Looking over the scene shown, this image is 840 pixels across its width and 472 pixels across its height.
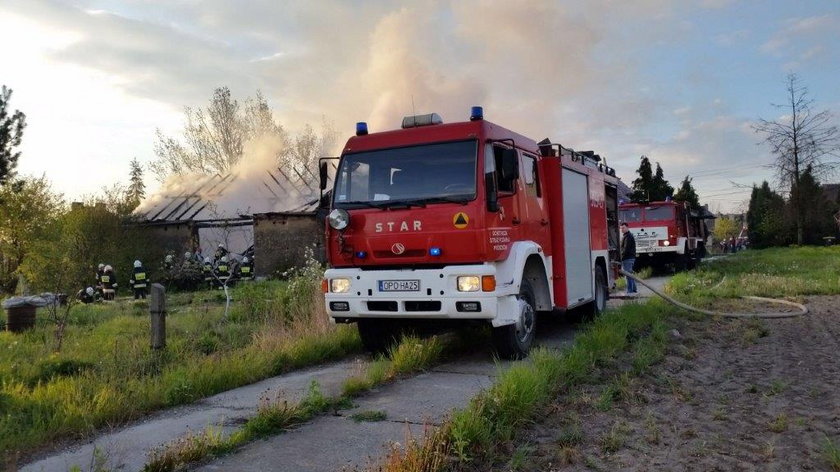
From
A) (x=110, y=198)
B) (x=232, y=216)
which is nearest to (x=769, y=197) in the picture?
(x=232, y=216)

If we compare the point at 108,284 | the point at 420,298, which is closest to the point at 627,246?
the point at 420,298

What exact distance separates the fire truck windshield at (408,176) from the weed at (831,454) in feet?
12.0

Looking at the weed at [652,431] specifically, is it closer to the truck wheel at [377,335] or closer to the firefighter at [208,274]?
the truck wheel at [377,335]

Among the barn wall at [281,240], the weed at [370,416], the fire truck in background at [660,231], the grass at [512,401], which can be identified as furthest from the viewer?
the barn wall at [281,240]

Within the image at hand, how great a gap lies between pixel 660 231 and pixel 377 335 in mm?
16022

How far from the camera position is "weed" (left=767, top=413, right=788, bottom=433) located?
15.1 ft

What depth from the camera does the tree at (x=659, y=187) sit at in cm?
4338

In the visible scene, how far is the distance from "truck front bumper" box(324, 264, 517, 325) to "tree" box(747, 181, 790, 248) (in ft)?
145

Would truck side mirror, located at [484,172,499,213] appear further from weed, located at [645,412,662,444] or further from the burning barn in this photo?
the burning barn

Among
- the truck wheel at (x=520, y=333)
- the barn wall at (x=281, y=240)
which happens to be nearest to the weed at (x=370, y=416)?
the truck wheel at (x=520, y=333)

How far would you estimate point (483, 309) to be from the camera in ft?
20.8

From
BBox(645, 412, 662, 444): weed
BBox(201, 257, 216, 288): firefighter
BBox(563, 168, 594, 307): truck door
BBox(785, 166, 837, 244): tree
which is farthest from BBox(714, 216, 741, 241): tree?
BBox(645, 412, 662, 444): weed

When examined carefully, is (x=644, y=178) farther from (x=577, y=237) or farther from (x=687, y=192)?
(x=577, y=237)

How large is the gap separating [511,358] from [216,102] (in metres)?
44.2
